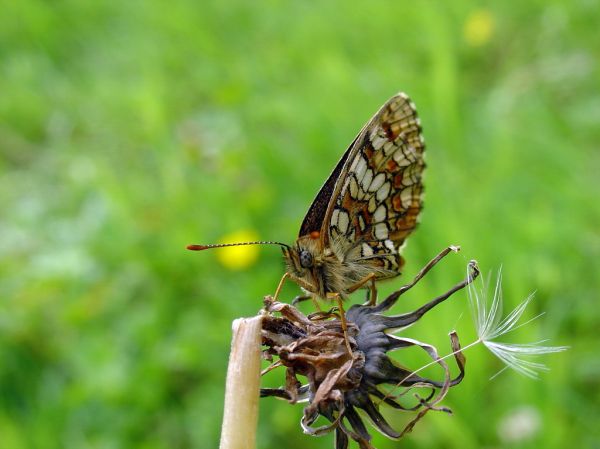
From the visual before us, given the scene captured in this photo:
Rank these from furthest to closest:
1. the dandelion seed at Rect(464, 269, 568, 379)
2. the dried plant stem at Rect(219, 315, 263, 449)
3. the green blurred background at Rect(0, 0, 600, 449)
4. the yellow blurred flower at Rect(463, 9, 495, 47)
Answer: the yellow blurred flower at Rect(463, 9, 495, 47) < the green blurred background at Rect(0, 0, 600, 449) < the dandelion seed at Rect(464, 269, 568, 379) < the dried plant stem at Rect(219, 315, 263, 449)

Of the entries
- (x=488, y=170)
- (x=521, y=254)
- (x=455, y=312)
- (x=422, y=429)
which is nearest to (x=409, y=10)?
(x=488, y=170)

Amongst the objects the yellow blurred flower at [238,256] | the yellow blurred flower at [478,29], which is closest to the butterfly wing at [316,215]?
the yellow blurred flower at [238,256]

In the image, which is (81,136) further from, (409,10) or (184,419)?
(184,419)

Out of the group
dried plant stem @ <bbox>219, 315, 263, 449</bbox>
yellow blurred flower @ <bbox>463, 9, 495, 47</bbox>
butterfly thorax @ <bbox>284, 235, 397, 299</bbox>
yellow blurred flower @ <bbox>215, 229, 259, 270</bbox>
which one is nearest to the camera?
dried plant stem @ <bbox>219, 315, 263, 449</bbox>

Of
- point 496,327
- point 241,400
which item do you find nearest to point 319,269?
point 496,327

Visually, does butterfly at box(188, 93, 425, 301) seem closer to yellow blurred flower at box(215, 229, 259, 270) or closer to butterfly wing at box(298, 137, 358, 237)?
butterfly wing at box(298, 137, 358, 237)

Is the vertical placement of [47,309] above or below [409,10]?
below

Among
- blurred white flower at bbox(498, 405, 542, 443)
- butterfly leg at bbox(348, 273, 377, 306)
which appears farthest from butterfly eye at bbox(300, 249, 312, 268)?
blurred white flower at bbox(498, 405, 542, 443)
